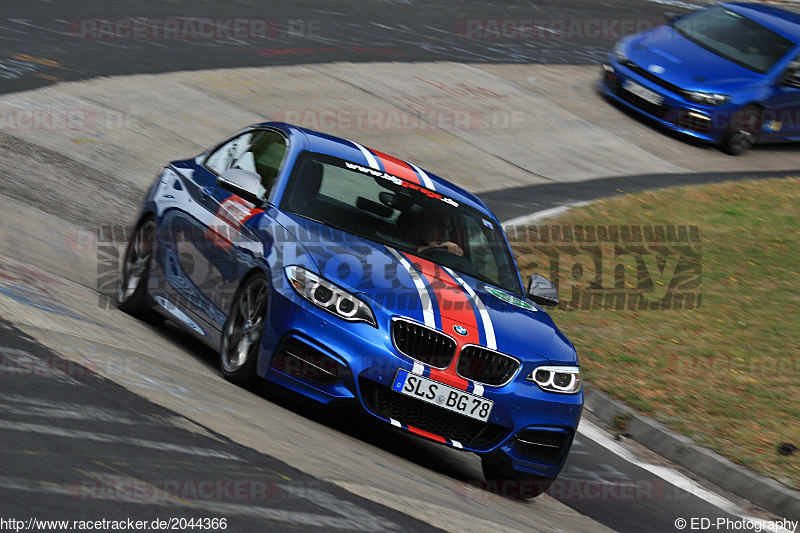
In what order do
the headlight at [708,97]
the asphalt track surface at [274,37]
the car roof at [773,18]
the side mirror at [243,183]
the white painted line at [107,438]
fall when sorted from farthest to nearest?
the car roof at [773,18]
the headlight at [708,97]
the asphalt track surface at [274,37]
the side mirror at [243,183]
the white painted line at [107,438]

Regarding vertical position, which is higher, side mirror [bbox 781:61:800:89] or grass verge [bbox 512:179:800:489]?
side mirror [bbox 781:61:800:89]

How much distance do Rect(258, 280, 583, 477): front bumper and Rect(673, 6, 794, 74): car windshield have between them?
558 inches

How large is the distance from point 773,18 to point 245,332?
16.6m

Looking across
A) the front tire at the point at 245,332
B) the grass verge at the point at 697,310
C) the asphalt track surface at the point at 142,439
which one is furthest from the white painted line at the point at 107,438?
the grass verge at the point at 697,310

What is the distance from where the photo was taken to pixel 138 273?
28.2ft

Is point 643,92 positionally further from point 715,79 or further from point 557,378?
point 557,378

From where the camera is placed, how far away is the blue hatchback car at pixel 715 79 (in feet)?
61.3

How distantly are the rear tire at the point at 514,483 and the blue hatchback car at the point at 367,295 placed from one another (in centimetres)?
2

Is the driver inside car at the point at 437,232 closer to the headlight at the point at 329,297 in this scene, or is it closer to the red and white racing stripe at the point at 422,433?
the headlight at the point at 329,297

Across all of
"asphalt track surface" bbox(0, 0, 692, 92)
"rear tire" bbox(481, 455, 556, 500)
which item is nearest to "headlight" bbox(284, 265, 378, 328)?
"rear tire" bbox(481, 455, 556, 500)

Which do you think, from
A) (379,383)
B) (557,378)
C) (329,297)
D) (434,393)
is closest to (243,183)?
(329,297)

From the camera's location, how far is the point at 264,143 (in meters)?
8.26

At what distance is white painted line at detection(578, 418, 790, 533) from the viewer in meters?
7.80

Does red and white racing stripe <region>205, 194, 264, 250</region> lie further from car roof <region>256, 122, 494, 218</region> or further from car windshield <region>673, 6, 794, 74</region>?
car windshield <region>673, 6, 794, 74</region>
